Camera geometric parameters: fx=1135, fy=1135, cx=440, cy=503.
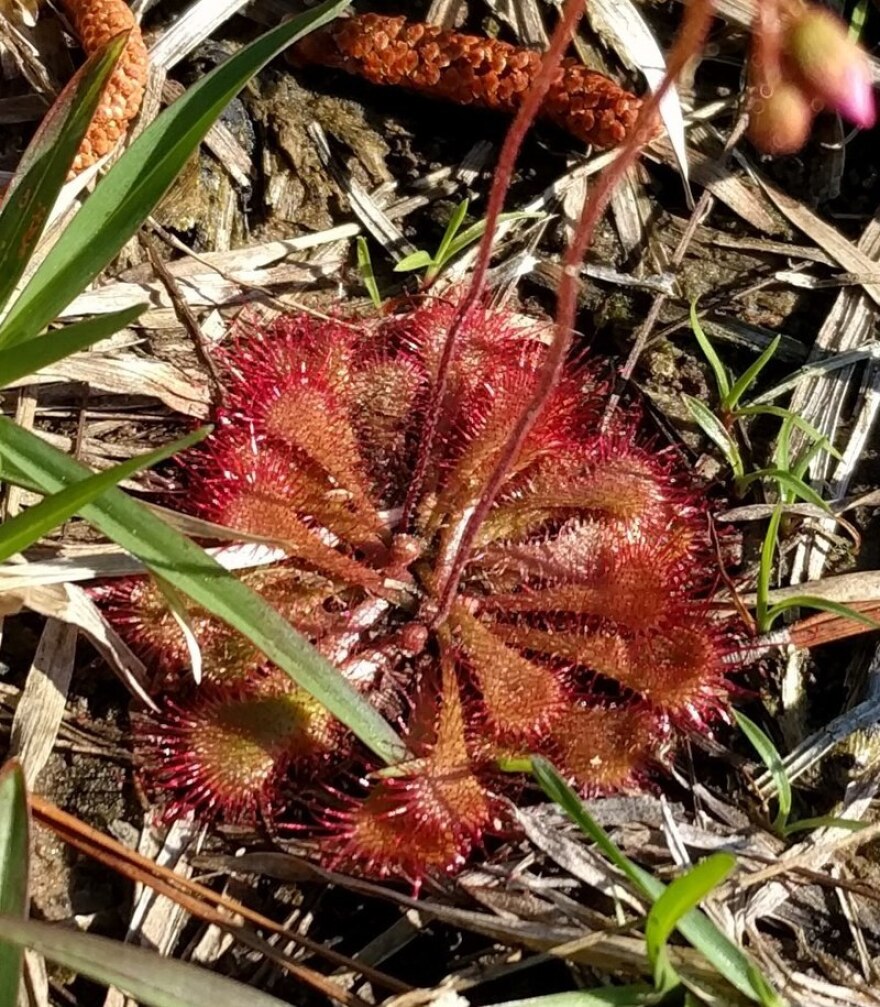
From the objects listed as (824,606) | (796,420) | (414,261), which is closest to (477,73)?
(414,261)

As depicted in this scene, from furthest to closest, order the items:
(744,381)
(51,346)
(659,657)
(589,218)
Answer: (744,381)
(659,657)
(51,346)
(589,218)

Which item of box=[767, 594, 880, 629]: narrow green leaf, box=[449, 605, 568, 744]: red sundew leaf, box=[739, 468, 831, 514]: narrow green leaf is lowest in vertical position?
box=[449, 605, 568, 744]: red sundew leaf

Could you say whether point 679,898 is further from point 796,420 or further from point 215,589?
point 796,420

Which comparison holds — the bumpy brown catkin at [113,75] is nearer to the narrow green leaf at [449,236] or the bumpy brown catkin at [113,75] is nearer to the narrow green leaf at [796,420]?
the narrow green leaf at [449,236]

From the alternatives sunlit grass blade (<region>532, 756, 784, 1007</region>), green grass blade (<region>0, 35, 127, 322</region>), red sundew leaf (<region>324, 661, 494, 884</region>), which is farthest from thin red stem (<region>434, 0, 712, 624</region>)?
green grass blade (<region>0, 35, 127, 322</region>)

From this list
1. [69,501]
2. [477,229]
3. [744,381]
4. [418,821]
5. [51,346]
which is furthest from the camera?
[477,229]

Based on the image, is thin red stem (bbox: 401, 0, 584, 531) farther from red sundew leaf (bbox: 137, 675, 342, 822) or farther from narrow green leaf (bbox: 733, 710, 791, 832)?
narrow green leaf (bbox: 733, 710, 791, 832)

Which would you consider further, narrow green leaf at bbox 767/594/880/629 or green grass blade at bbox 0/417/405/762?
narrow green leaf at bbox 767/594/880/629

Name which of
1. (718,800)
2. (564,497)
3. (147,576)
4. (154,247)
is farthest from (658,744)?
(154,247)
